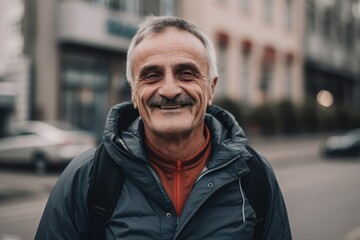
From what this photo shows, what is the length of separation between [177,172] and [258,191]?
1.22ft

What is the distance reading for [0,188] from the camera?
9.85 meters

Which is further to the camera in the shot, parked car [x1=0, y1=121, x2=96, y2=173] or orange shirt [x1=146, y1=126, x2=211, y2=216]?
parked car [x1=0, y1=121, x2=96, y2=173]

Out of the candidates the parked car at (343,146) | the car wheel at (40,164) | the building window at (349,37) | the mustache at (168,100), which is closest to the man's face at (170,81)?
the mustache at (168,100)

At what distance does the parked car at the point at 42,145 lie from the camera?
40.9 feet

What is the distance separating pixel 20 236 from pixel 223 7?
19.4 m

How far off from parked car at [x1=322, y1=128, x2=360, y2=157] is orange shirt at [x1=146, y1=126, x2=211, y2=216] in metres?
17.6

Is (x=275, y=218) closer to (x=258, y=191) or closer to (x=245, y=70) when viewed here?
(x=258, y=191)

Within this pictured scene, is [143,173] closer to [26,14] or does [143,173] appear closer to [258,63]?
[26,14]

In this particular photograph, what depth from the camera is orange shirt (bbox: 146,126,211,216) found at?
1.90 meters

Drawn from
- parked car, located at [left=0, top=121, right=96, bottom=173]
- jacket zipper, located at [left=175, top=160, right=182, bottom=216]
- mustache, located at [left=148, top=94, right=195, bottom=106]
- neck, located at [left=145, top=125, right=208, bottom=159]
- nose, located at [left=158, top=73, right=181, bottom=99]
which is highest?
nose, located at [left=158, top=73, right=181, bottom=99]

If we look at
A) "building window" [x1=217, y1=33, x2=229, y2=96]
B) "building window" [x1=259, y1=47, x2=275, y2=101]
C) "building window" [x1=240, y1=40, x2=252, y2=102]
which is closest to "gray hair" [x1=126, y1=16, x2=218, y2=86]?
"building window" [x1=217, y1=33, x2=229, y2=96]

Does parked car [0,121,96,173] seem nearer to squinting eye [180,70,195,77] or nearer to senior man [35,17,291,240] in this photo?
senior man [35,17,291,240]

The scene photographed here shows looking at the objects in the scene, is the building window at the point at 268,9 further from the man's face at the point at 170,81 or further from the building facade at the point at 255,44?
the man's face at the point at 170,81

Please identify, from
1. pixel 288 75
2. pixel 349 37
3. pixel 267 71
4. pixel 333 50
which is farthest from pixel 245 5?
pixel 349 37
